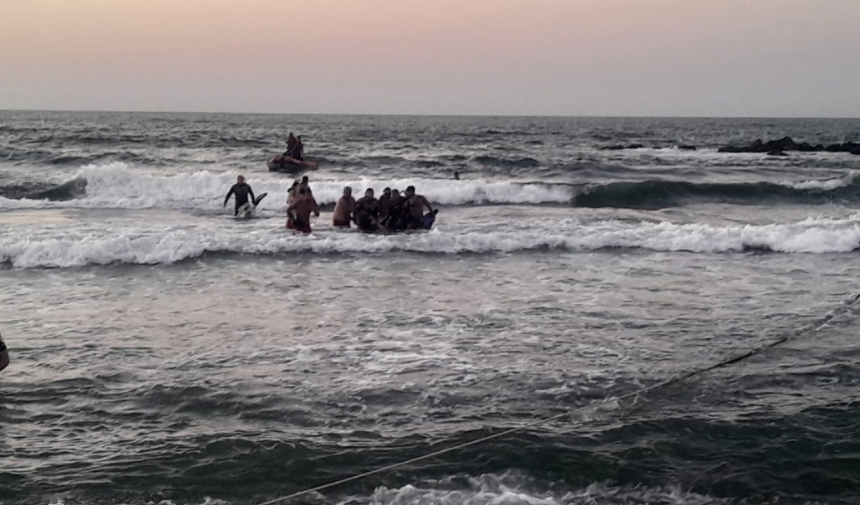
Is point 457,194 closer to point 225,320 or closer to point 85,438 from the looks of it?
point 225,320

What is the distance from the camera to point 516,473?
17.4ft

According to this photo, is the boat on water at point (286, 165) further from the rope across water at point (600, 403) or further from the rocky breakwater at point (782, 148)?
the rocky breakwater at point (782, 148)

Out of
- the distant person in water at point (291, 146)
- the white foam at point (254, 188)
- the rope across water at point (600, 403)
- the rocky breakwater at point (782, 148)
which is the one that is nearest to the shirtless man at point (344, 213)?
the white foam at point (254, 188)

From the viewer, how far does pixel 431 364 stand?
7.61 m

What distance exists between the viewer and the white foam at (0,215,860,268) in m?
13.1

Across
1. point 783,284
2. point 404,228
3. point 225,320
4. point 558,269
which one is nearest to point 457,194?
point 404,228

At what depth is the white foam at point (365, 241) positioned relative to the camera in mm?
13133

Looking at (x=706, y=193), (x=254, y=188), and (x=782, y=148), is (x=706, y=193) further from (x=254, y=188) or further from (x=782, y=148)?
(x=782, y=148)

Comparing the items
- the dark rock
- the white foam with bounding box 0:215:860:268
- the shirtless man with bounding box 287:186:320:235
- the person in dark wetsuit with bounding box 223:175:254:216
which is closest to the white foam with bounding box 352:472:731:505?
the white foam with bounding box 0:215:860:268

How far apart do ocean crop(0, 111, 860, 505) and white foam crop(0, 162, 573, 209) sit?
19.2ft

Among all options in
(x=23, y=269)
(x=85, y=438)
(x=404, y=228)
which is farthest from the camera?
(x=404, y=228)

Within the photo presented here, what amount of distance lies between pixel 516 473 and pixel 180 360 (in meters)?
3.89

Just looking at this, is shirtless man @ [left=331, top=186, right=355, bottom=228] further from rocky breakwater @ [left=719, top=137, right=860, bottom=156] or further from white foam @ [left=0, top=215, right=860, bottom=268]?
rocky breakwater @ [left=719, top=137, right=860, bottom=156]

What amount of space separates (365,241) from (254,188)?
11.1 meters
